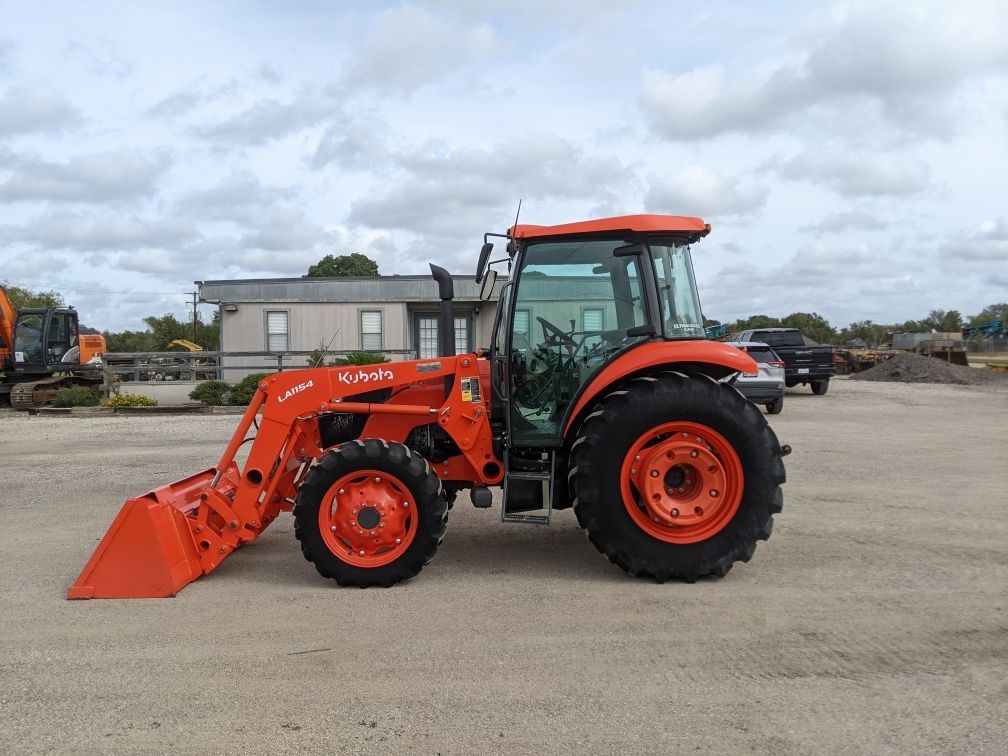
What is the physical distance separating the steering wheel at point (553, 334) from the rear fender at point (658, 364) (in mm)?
310

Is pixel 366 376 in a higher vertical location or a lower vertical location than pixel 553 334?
lower

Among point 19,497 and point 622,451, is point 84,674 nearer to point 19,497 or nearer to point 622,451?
point 622,451

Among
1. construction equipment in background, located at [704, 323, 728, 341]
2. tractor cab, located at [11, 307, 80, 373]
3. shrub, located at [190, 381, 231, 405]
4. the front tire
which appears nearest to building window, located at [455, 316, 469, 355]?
shrub, located at [190, 381, 231, 405]

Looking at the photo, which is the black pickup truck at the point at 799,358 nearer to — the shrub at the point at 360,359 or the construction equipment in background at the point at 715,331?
the shrub at the point at 360,359

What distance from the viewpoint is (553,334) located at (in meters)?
5.66

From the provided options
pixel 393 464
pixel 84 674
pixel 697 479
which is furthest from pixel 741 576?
pixel 84 674

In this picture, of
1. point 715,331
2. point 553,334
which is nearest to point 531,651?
point 553,334

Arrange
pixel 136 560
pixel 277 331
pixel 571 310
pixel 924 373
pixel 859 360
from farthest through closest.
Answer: pixel 859 360 < pixel 924 373 < pixel 277 331 < pixel 571 310 < pixel 136 560

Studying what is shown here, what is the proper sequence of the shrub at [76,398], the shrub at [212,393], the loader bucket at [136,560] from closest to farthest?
the loader bucket at [136,560], the shrub at [212,393], the shrub at [76,398]

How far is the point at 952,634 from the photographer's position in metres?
4.43

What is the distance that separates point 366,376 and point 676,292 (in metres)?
2.24

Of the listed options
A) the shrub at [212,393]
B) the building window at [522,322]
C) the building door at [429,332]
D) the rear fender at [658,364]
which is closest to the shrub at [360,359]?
the shrub at [212,393]

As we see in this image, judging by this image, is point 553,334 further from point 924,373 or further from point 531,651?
point 924,373

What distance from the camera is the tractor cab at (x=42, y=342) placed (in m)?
21.7
